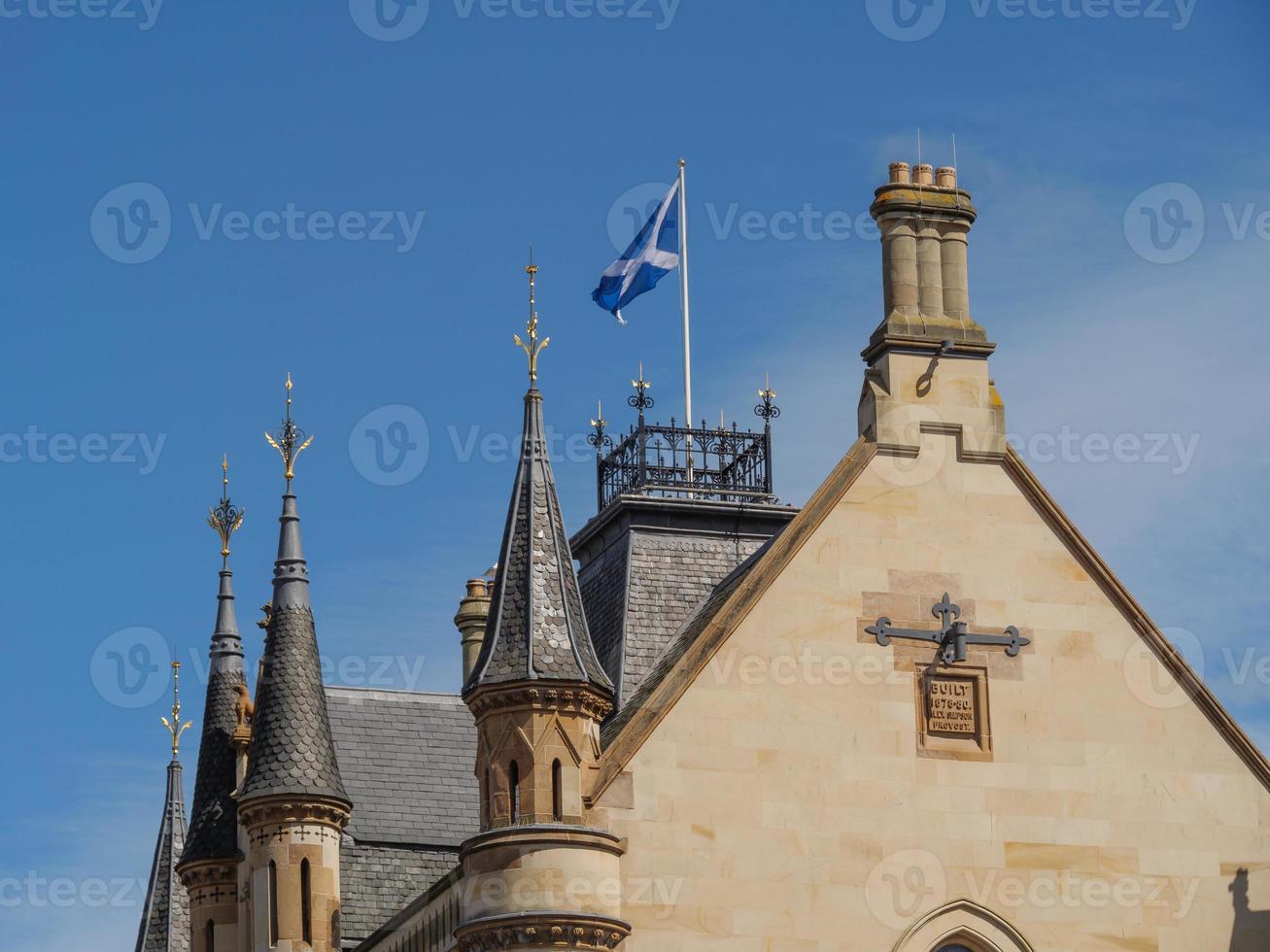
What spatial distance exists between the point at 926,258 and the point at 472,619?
1558cm

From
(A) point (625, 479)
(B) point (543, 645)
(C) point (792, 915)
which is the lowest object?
(C) point (792, 915)

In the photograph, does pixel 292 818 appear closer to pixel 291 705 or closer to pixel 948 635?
pixel 291 705

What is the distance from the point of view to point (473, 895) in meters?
55.3

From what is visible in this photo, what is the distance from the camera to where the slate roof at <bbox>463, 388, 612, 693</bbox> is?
56031 millimetres

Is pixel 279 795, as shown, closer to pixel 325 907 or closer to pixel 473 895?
pixel 325 907

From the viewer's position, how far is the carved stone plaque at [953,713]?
191 feet

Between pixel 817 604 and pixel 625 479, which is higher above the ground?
pixel 625 479

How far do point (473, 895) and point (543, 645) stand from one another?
4.09 metres

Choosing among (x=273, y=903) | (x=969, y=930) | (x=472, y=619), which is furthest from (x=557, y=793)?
(x=472, y=619)

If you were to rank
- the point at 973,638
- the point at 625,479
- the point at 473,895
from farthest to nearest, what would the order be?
1. the point at 625,479
2. the point at 973,638
3. the point at 473,895

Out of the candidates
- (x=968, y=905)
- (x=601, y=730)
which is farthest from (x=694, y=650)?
(x=968, y=905)

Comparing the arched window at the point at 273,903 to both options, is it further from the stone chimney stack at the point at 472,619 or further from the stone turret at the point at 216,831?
the stone chimney stack at the point at 472,619

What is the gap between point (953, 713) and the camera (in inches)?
2301

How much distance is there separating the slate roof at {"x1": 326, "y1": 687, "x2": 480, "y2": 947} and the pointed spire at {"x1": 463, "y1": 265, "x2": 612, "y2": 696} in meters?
9.53
